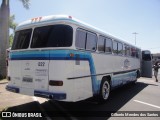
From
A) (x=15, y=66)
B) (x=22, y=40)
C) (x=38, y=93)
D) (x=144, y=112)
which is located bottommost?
(x=144, y=112)

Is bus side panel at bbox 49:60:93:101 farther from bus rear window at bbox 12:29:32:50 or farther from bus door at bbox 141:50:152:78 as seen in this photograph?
bus door at bbox 141:50:152:78

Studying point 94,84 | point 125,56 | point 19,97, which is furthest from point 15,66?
point 125,56

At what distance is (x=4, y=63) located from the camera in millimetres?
15820

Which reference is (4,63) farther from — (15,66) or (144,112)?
(144,112)

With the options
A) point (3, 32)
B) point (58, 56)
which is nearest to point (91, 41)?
point (58, 56)

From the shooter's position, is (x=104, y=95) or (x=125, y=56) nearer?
(x=104, y=95)

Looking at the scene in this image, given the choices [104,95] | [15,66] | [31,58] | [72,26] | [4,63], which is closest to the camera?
[72,26]

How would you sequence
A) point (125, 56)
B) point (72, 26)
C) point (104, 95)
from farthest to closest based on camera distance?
point (125, 56), point (104, 95), point (72, 26)

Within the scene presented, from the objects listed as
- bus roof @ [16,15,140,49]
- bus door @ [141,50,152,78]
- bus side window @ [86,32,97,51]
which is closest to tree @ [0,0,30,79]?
bus roof @ [16,15,140,49]

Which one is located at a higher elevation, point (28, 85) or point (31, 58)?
point (31, 58)

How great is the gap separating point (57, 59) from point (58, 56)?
9 cm

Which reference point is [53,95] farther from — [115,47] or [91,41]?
[115,47]

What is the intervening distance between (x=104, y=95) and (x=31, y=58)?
11.5 feet

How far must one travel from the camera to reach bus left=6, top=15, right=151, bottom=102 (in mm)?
5559
